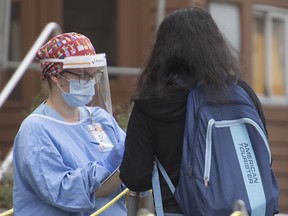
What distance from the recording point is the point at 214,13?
10312mm

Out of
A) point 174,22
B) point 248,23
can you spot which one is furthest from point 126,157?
point 248,23

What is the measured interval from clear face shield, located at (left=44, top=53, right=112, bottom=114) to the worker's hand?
16.0 inches

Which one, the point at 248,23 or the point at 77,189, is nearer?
the point at 77,189

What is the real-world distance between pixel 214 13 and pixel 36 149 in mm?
6371

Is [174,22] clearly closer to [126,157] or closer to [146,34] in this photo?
[126,157]

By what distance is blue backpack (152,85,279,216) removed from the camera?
3.76 meters

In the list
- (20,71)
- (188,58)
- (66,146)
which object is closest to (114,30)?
(20,71)

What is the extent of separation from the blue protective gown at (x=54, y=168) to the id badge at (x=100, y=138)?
0.07 ft

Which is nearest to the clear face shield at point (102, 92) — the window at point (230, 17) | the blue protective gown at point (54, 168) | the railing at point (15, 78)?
the blue protective gown at point (54, 168)

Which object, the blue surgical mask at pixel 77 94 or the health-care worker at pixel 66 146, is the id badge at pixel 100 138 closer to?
the health-care worker at pixel 66 146

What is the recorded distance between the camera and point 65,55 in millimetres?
4355

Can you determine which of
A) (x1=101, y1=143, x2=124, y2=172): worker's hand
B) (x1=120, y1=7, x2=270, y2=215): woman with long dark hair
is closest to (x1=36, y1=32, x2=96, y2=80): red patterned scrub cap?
(x1=101, y1=143, x2=124, y2=172): worker's hand

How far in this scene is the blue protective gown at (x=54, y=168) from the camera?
13.7 feet

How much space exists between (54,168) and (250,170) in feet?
2.95
